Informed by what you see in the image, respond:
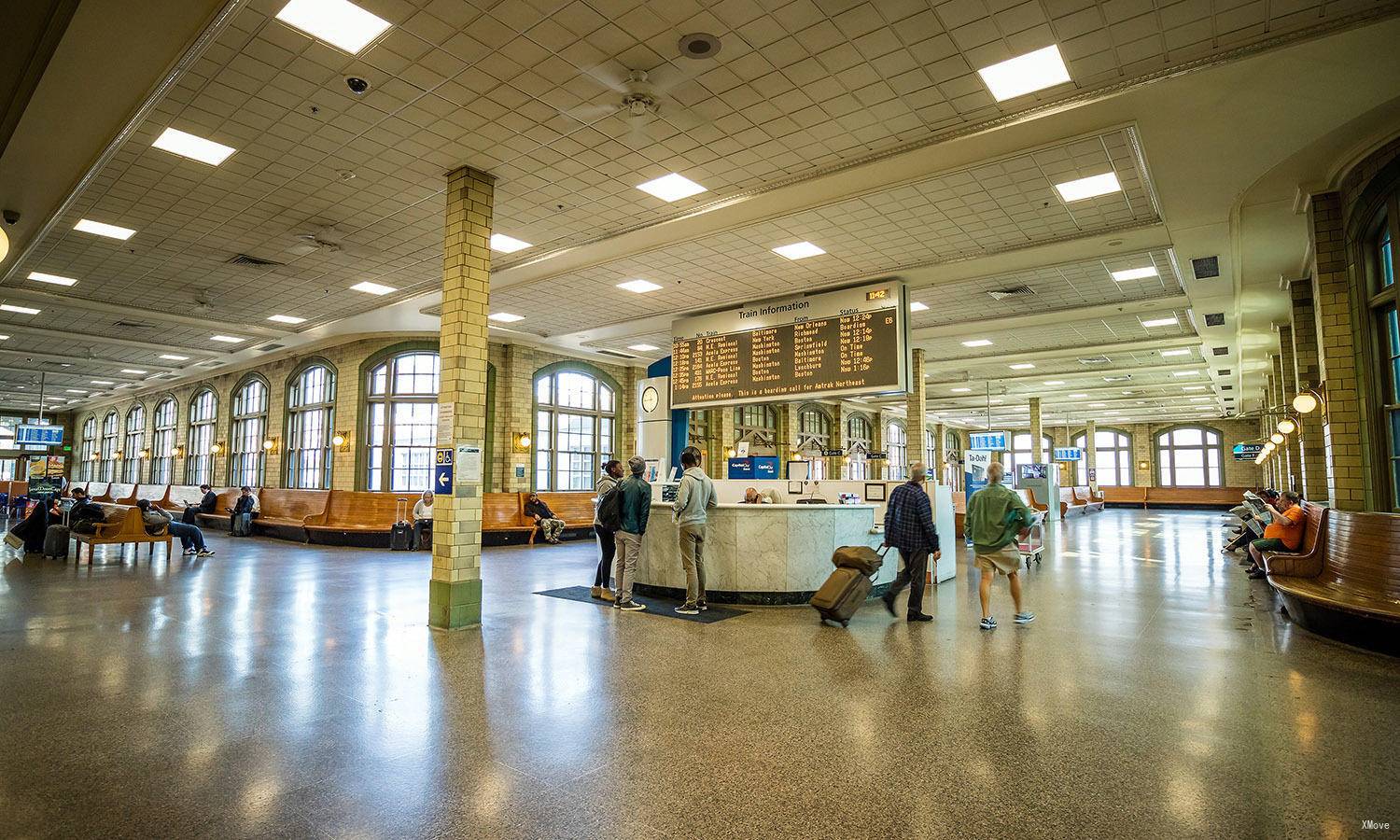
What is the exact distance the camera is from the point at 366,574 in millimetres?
9766

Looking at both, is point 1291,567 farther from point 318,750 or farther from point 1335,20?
point 318,750

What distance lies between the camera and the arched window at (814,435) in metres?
23.2

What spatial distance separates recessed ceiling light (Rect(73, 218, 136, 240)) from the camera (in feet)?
26.2

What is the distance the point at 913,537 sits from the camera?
6777 mm

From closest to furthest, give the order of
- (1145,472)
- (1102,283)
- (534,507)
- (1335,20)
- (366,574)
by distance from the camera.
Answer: (1335,20) → (366,574) → (1102,283) → (534,507) → (1145,472)

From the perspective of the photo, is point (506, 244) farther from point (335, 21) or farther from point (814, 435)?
point (814, 435)

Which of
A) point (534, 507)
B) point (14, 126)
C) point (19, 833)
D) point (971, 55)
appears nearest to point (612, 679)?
point (19, 833)

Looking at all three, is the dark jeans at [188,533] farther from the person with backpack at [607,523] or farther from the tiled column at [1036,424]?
the tiled column at [1036,424]

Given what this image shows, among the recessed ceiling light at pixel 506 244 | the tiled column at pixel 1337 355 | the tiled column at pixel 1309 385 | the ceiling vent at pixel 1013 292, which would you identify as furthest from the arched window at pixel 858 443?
the recessed ceiling light at pixel 506 244

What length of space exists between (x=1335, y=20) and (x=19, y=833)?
794cm

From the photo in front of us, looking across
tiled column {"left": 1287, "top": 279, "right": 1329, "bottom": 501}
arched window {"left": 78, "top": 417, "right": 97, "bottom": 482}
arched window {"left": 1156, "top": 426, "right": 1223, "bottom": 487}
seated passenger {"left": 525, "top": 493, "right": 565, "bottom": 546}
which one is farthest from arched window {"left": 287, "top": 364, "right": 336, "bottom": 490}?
arched window {"left": 1156, "top": 426, "right": 1223, "bottom": 487}

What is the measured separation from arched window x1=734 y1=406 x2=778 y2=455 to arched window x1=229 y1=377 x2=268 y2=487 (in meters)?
13.1

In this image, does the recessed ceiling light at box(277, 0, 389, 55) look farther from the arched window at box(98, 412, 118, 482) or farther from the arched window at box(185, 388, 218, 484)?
the arched window at box(98, 412, 118, 482)

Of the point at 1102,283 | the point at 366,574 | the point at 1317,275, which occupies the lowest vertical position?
the point at 366,574
